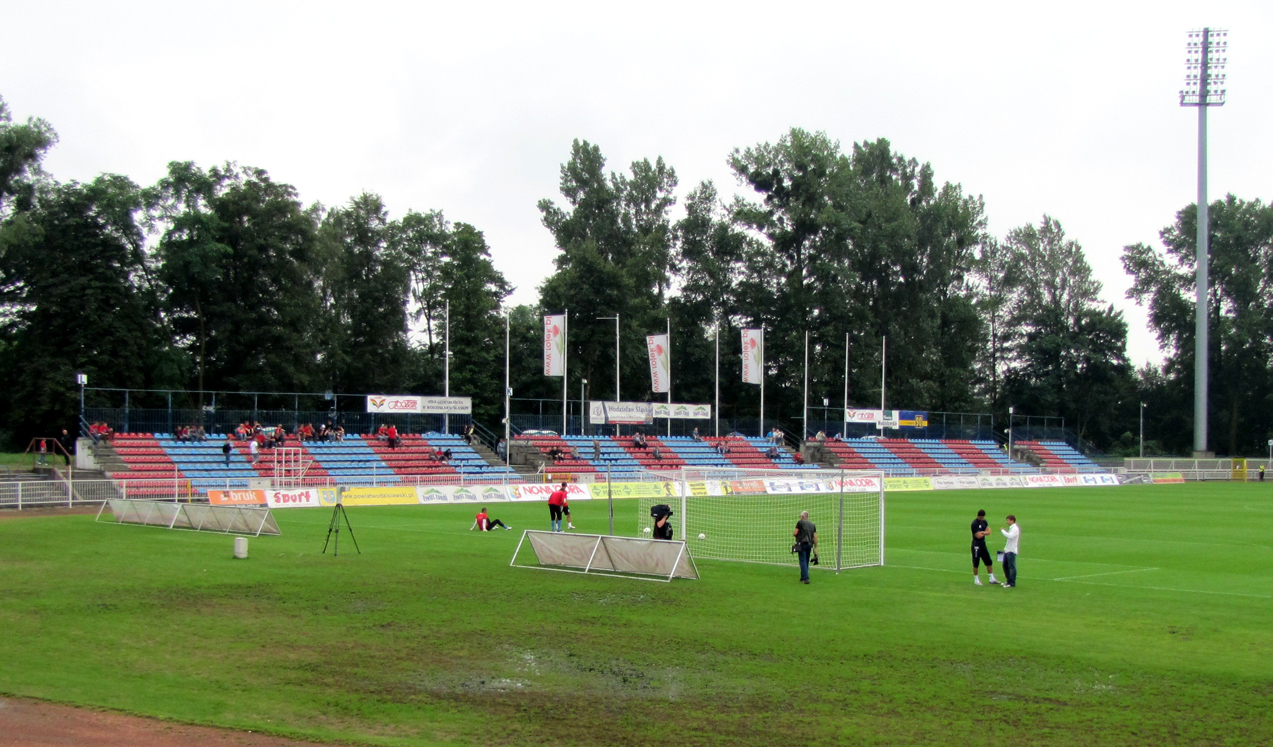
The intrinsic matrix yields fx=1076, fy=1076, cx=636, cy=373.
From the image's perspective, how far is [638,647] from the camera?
15719 mm

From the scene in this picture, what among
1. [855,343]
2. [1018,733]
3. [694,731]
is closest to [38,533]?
[694,731]

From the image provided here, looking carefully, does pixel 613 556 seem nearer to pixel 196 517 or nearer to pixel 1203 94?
pixel 196 517

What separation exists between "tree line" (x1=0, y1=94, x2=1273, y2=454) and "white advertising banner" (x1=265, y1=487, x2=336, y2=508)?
71.1ft

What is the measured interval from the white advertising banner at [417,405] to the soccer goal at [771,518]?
13413 mm

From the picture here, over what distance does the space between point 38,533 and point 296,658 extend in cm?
2104

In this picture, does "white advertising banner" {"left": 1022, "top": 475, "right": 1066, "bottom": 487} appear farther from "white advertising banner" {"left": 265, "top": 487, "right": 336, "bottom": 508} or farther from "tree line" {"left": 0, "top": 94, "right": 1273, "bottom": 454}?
"white advertising banner" {"left": 265, "top": 487, "right": 336, "bottom": 508}

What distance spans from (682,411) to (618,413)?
582 cm

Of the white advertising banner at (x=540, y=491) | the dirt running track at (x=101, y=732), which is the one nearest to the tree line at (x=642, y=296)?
the white advertising banner at (x=540, y=491)

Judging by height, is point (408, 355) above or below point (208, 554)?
above

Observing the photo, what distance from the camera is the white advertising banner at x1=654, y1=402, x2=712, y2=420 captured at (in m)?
69.4

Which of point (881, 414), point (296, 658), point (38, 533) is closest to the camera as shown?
point (296, 658)

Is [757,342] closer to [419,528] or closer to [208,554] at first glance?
[419,528]

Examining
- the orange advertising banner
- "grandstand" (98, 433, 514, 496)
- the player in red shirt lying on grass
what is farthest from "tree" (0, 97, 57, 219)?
the player in red shirt lying on grass

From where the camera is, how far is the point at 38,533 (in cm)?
3138
